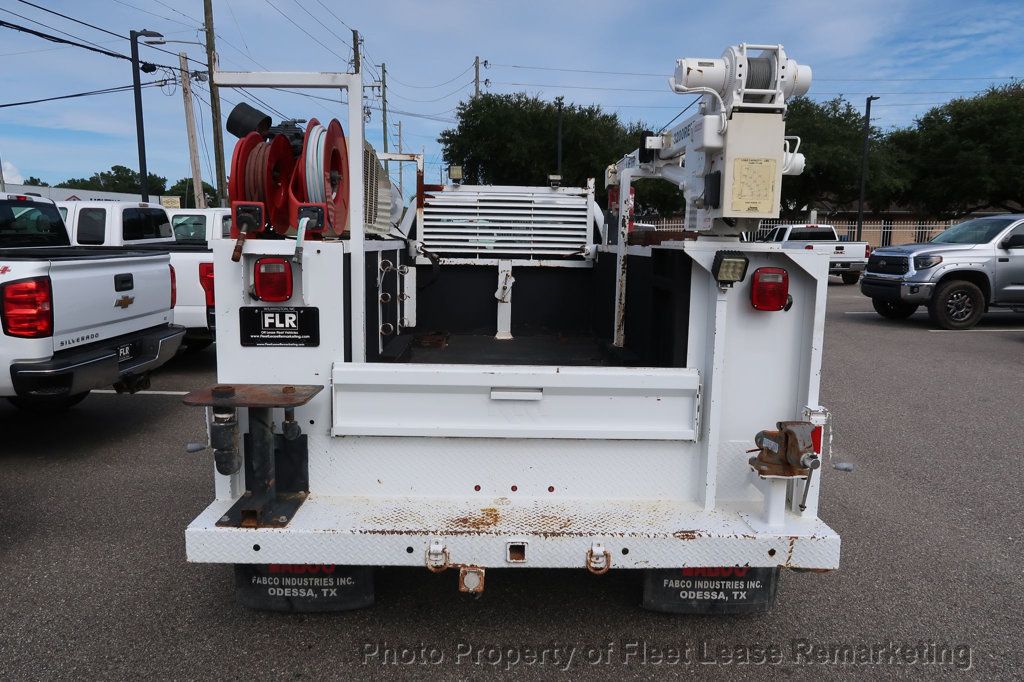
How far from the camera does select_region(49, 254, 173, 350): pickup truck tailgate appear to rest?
534 centimetres

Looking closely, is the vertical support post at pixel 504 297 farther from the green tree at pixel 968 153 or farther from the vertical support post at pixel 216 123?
the green tree at pixel 968 153

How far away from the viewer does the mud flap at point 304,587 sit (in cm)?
311

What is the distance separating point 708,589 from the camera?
312cm

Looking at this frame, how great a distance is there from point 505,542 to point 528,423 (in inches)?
19.7

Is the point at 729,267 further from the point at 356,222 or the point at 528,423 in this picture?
Answer: the point at 356,222

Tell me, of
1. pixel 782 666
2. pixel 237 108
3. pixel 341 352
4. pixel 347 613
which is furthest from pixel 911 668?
pixel 237 108

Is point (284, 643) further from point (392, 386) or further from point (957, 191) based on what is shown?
point (957, 191)

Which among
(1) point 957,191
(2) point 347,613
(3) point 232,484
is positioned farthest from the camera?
(1) point 957,191

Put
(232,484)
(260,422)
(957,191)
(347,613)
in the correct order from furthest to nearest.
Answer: (957,191), (347,613), (232,484), (260,422)

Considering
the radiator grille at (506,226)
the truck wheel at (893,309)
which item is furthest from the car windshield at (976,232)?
the radiator grille at (506,226)

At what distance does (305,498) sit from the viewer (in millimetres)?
3100

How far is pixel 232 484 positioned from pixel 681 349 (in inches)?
75.3

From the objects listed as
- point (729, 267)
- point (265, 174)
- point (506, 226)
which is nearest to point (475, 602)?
point (729, 267)

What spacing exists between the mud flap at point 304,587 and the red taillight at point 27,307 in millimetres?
3052
